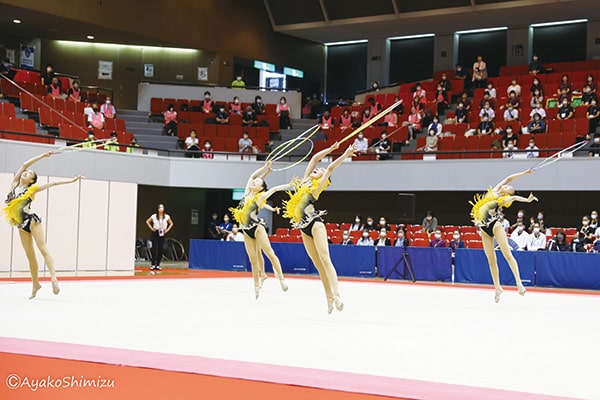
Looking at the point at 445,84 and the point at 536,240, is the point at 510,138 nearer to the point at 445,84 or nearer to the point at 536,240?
the point at 536,240

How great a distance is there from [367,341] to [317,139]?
22.6 m

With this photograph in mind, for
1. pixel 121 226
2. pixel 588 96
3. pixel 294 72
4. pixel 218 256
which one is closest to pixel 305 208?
pixel 121 226

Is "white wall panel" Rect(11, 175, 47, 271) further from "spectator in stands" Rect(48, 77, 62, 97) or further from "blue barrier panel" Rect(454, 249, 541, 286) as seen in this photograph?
"blue barrier panel" Rect(454, 249, 541, 286)

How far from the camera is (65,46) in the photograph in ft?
110

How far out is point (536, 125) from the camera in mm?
24969

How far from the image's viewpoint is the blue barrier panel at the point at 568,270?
64.9 feet

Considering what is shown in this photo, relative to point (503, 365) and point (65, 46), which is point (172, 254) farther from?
point (503, 365)

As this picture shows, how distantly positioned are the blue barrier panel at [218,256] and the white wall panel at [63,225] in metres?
5.40

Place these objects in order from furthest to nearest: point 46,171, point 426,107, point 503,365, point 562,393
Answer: point 426,107, point 46,171, point 503,365, point 562,393

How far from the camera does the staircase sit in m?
29.3

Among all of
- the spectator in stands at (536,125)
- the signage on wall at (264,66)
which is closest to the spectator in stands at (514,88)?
the spectator in stands at (536,125)

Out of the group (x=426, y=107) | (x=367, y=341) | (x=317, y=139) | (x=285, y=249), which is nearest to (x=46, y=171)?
(x=285, y=249)

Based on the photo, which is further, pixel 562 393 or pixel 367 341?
pixel 367 341

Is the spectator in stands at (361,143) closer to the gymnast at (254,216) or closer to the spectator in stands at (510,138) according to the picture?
the spectator in stands at (510,138)
